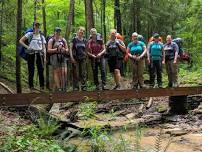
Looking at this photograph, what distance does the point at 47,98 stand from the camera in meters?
11.7

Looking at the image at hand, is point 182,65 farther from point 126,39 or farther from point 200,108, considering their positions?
point 200,108

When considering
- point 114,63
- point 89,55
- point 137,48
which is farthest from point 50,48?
point 137,48

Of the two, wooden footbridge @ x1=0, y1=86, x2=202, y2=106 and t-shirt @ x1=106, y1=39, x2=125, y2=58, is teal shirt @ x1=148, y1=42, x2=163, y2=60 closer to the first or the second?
wooden footbridge @ x1=0, y1=86, x2=202, y2=106

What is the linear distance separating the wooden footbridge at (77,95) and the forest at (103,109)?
31 cm

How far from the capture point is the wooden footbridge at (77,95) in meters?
11.3

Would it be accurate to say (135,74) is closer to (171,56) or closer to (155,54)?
(155,54)

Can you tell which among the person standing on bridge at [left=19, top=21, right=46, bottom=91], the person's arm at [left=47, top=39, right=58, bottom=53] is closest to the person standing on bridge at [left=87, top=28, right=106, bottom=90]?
the person's arm at [left=47, top=39, right=58, bottom=53]

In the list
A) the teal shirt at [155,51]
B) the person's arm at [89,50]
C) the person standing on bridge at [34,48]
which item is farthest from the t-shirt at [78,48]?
the teal shirt at [155,51]

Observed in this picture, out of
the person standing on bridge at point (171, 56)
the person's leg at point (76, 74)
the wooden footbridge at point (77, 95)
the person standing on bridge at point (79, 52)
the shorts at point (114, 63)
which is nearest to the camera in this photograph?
the wooden footbridge at point (77, 95)

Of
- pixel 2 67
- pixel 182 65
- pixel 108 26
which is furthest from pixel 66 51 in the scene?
pixel 108 26

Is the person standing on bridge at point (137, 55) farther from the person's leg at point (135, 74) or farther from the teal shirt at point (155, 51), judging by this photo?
the teal shirt at point (155, 51)

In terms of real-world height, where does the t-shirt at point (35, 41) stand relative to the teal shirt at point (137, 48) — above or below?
above

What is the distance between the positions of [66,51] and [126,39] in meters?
21.5

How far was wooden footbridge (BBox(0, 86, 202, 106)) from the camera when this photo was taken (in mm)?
11281
